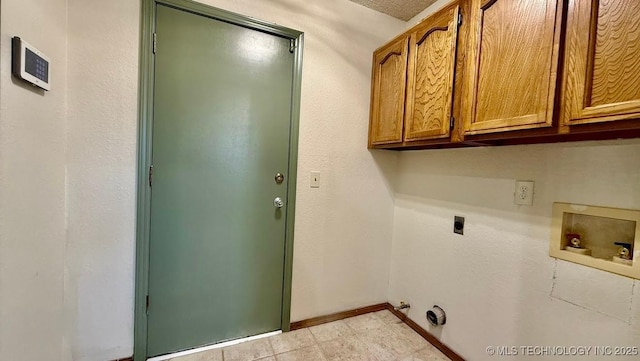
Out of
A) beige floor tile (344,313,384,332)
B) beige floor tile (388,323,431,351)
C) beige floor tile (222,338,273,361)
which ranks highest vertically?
beige floor tile (388,323,431,351)

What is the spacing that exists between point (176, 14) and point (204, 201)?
108 centimetres

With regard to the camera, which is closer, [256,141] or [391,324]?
[256,141]

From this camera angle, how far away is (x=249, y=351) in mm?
1611

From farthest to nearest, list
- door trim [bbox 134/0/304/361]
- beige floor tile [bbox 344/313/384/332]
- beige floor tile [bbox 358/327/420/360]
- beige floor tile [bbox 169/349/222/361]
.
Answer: beige floor tile [bbox 344/313/384/332]
beige floor tile [bbox 358/327/420/360]
beige floor tile [bbox 169/349/222/361]
door trim [bbox 134/0/304/361]

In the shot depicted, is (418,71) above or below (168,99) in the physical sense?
above

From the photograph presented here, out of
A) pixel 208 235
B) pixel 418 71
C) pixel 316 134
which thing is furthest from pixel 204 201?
pixel 418 71

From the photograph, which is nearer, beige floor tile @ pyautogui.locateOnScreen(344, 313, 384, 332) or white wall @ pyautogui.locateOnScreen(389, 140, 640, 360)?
white wall @ pyautogui.locateOnScreen(389, 140, 640, 360)

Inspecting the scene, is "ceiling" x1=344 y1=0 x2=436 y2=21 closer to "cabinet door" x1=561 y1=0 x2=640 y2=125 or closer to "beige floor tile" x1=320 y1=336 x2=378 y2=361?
"cabinet door" x1=561 y1=0 x2=640 y2=125

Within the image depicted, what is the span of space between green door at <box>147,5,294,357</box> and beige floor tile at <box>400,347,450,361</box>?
3.02ft

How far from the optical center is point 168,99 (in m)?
1.45

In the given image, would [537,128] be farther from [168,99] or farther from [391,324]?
[168,99]

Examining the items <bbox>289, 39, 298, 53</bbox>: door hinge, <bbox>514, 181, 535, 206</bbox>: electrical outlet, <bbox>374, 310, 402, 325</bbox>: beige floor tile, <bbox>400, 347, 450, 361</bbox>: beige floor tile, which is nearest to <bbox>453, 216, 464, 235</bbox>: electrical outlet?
<bbox>514, 181, 535, 206</bbox>: electrical outlet

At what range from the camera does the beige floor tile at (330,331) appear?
1784mm

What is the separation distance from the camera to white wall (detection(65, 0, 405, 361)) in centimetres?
132
